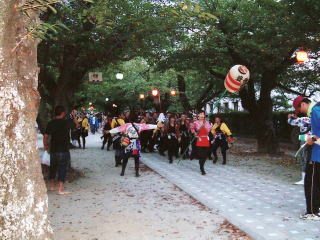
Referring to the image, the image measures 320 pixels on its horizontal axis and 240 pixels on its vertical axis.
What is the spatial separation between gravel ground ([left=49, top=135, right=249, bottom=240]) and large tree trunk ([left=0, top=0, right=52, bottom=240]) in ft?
6.19

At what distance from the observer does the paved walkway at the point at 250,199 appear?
5684 mm

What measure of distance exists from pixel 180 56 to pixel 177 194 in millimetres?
9028

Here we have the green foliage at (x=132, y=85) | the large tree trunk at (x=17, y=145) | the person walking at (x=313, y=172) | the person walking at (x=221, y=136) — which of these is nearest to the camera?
the large tree trunk at (x=17, y=145)

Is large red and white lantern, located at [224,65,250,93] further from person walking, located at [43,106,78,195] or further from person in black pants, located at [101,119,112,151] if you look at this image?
person in black pants, located at [101,119,112,151]

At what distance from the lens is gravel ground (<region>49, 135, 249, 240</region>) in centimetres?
557

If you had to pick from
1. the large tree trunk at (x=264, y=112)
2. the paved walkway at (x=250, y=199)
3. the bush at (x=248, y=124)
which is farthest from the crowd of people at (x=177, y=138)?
the bush at (x=248, y=124)

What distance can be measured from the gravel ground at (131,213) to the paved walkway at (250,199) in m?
0.30

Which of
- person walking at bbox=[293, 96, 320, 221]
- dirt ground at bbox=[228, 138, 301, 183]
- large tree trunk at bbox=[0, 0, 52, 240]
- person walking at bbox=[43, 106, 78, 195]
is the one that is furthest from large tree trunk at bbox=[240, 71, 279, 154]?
large tree trunk at bbox=[0, 0, 52, 240]

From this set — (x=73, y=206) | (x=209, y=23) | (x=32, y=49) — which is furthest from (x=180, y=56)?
(x=32, y=49)

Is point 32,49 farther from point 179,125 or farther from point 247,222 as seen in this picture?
point 179,125

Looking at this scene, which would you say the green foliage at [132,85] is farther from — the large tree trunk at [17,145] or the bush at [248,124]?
the large tree trunk at [17,145]

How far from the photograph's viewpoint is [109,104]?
42375mm

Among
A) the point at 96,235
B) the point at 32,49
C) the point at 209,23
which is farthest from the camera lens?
the point at 209,23

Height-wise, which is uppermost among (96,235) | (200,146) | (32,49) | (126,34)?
(126,34)
